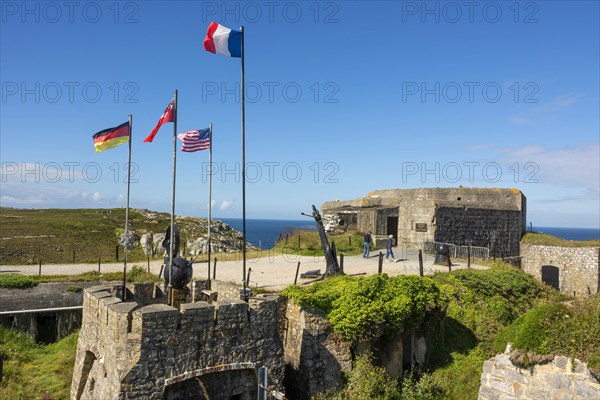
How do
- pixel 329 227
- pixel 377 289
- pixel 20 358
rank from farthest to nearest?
pixel 329 227 < pixel 20 358 < pixel 377 289

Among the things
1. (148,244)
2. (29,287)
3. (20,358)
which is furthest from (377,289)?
(148,244)

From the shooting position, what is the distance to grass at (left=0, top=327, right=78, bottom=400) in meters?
11.3

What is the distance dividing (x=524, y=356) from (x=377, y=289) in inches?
154

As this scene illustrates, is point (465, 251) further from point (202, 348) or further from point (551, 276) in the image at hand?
point (202, 348)

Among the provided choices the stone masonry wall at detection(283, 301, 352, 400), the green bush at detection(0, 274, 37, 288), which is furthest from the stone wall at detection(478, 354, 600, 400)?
the green bush at detection(0, 274, 37, 288)

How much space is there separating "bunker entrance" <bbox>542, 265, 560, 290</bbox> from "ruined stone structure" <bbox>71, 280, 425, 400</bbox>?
2058 centimetres

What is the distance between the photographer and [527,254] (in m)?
27.1

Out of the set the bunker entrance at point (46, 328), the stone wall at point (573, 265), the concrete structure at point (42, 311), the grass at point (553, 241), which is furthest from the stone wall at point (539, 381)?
the grass at point (553, 241)

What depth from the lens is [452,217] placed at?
27.1m

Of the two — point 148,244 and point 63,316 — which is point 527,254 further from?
point 148,244

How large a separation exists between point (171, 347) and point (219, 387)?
1.54 meters

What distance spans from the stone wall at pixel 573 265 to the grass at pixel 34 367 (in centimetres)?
2495

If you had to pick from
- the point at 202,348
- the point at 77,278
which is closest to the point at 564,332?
the point at 202,348

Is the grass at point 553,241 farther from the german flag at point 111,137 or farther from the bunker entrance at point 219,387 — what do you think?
the german flag at point 111,137
